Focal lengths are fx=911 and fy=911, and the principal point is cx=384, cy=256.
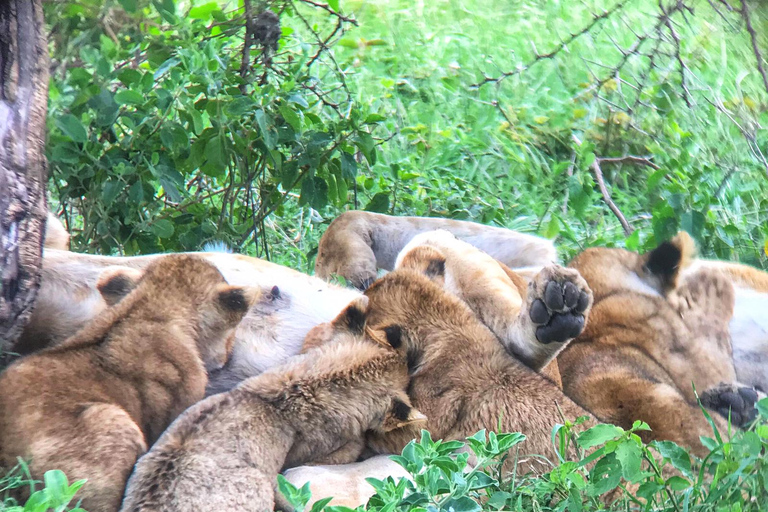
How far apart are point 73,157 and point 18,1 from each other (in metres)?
1.44

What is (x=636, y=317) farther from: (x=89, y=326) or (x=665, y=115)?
(x=665, y=115)

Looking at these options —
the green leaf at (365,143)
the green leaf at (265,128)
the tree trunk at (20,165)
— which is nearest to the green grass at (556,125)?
the green leaf at (365,143)

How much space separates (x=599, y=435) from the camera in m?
2.24

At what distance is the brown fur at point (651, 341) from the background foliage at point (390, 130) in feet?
2.65

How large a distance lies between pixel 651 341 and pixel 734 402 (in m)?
0.37

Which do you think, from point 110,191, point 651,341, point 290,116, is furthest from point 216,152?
point 651,341

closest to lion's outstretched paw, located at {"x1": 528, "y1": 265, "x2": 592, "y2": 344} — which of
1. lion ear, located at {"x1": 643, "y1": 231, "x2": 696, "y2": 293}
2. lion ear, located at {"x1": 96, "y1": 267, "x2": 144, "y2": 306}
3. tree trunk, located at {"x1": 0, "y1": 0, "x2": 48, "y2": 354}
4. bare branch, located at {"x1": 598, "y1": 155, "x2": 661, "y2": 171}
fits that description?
lion ear, located at {"x1": 643, "y1": 231, "x2": 696, "y2": 293}

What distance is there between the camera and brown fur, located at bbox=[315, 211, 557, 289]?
4141mm

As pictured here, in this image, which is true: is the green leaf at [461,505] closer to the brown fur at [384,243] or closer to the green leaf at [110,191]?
the brown fur at [384,243]

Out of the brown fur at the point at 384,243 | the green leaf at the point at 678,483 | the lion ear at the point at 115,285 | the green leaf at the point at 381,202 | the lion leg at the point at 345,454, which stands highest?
the green leaf at the point at 678,483

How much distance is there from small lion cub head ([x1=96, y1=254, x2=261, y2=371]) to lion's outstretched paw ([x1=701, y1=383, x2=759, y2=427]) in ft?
5.25

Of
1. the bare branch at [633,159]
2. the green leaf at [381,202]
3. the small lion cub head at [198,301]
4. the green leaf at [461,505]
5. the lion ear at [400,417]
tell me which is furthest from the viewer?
the bare branch at [633,159]

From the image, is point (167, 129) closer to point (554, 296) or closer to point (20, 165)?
point (20, 165)

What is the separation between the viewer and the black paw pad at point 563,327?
281 centimetres
